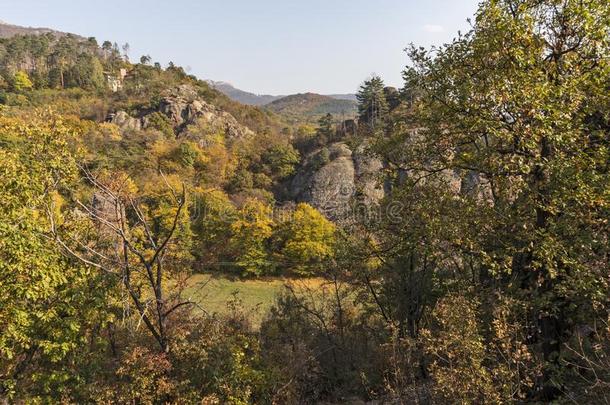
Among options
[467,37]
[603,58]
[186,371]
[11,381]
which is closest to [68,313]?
[11,381]

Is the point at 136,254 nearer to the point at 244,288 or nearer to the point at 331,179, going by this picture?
the point at 244,288

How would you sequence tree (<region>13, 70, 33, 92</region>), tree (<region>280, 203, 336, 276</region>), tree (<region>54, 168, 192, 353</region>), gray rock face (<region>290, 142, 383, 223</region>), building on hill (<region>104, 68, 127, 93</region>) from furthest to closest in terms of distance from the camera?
1. building on hill (<region>104, 68, 127, 93</region>)
2. tree (<region>13, 70, 33, 92</region>)
3. gray rock face (<region>290, 142, 383, 223</region>)
4. tree (<region>280, 203, 336, 276</region>)
5. tree (<region>54, 168, 192, 353</region>)

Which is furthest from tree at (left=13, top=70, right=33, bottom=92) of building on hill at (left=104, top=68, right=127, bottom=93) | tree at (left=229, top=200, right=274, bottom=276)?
tree at (left=229, top=200, right=274, bottom=276)

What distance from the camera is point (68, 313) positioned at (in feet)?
31.8

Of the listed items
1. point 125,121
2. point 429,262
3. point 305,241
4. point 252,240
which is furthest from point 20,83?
point 429,262

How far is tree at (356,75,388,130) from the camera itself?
6875cm

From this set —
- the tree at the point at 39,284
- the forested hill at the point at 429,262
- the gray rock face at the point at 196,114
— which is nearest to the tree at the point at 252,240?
the forested hill at the point at 429,262

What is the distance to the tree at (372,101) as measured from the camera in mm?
68750

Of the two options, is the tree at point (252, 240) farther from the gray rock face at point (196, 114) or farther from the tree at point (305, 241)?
the gray rock face at point (196, 114)

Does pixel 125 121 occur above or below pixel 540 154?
above

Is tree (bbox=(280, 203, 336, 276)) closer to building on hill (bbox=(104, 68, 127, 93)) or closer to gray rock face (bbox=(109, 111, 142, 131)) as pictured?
gray rock face (bbox=(109, 111, 142, 131))

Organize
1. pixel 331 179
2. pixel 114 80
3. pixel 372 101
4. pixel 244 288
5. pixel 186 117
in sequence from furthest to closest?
pixel 114 80 → pixel 186 117 → pixel 372 101 → pixel 331 179 → pixel 244 288

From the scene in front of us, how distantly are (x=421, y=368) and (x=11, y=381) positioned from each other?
11.8 meters

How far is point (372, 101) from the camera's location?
7088 cm
